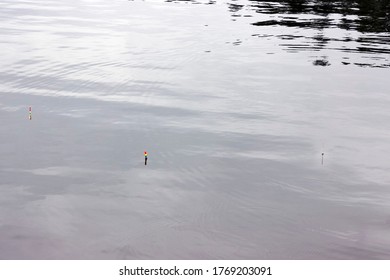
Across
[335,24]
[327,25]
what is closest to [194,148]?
[327,25]

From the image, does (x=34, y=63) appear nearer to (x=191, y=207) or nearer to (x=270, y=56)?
(x=270, y=56)

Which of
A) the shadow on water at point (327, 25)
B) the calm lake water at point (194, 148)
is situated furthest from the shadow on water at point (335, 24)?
the calm lake water at point (194, 148)

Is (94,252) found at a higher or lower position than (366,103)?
higher

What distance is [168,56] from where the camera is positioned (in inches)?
1545

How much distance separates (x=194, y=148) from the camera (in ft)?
73.3

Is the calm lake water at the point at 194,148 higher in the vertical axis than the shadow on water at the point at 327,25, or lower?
higher

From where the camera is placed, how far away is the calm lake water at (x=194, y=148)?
15852 millimetres

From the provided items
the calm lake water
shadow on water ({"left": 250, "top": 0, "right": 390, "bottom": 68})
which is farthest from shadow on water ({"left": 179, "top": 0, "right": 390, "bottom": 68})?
the calm lake water

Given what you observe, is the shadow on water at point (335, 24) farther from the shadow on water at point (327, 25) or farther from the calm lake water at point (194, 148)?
the calm lake water at point (194, 148)

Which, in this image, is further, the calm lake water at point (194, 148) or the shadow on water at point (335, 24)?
the shadow on water at point (335, 24)

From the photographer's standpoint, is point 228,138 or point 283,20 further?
point 283,20

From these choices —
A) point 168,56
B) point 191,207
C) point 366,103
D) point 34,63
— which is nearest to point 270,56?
point 168,56

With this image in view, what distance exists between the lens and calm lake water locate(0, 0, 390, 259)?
15.9 meters
